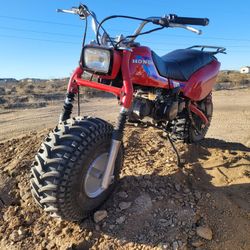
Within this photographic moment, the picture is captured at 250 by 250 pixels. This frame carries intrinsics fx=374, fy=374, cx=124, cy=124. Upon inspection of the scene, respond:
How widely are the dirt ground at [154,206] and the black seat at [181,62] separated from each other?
1045 mm

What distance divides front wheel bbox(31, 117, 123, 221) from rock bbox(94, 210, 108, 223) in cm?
7

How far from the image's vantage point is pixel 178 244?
3.21 metres

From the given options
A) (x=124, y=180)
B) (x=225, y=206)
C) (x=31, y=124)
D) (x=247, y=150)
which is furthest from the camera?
(x=31, y=124)

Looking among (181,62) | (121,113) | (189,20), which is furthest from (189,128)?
(189,20)

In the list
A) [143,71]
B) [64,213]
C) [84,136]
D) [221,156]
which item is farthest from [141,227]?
[221,156]

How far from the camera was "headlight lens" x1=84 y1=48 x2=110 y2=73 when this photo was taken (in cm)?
340

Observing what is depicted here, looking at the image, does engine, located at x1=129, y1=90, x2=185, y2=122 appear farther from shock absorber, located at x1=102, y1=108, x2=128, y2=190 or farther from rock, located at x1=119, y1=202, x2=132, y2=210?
rock, located at x1=119, y1=202, x2=132, y2=210

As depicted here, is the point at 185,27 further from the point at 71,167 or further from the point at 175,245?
the point at 175,245

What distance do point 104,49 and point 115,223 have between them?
5.26ft

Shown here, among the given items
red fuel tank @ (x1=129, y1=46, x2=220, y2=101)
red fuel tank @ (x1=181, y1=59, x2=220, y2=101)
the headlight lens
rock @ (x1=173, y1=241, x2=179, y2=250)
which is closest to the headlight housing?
the headlight lens

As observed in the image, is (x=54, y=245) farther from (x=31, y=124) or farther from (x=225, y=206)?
(x=31, y=124)

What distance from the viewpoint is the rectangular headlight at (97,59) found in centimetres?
340

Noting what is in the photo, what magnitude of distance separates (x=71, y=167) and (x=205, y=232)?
1344 mm

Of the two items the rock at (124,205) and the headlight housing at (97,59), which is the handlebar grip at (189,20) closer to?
the headlight housing at (97,59)
